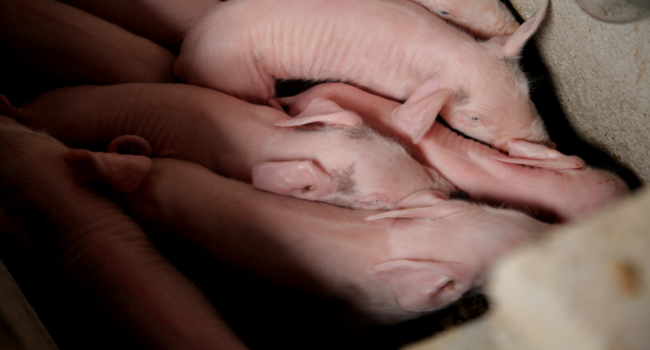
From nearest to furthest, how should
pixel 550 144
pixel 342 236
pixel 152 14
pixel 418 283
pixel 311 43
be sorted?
pixel 418 283 → pixel 342 236 → pixel 550 144 → pixel 311 43 → pixel 152 14

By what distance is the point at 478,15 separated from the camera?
1900 millimetres

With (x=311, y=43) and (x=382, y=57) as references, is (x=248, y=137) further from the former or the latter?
(x=382, y=57)

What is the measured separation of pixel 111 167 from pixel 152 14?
1.09m

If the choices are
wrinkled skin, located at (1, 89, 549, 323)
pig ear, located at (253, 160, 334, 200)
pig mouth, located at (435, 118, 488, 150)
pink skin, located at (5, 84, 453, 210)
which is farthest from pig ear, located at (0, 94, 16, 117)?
pig mouth, located at (435, 118, 488, 150)

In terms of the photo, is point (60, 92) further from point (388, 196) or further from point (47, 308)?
point (388, 196)

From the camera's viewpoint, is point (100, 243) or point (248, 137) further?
point (248, 137)

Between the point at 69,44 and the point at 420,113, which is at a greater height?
the point at 69,44

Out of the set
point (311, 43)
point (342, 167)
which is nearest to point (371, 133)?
point (342, 167)

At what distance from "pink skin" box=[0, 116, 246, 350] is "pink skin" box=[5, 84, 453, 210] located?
0.77ft

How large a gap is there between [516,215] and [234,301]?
109 centimetres

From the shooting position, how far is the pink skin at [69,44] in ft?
5.83

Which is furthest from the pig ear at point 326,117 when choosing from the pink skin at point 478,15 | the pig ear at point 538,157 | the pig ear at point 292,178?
the pink skin at point 478,15

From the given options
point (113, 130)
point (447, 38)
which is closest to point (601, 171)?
point (447, 38)

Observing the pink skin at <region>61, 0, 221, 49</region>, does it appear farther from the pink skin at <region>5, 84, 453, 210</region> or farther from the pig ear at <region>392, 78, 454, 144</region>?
the pig ear at <region>392, 78, 454, 144</region>
